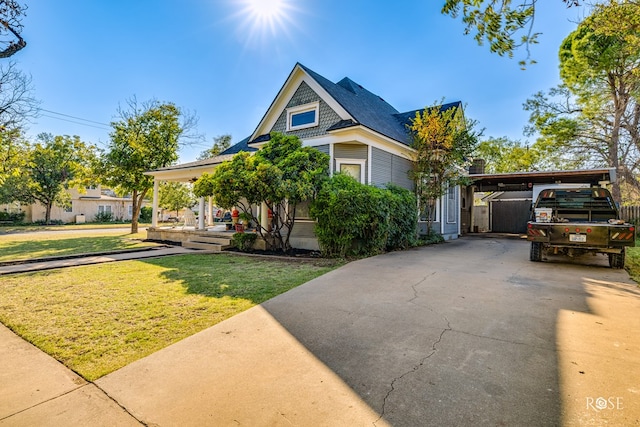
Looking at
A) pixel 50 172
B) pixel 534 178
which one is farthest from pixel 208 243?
pixel 50 172

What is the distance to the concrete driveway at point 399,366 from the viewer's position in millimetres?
1985

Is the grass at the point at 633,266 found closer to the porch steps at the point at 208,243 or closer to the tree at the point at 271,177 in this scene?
the tree at the point at 271,177

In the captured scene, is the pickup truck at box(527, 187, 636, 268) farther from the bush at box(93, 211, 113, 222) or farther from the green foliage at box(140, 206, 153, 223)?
the bush at box(93, 211, 113, 222)

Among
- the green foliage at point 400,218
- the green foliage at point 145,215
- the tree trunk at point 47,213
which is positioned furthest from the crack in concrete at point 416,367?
the green foliage at point 145,215

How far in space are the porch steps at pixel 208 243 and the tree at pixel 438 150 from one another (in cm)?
803

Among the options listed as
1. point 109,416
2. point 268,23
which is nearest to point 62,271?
point 109,416

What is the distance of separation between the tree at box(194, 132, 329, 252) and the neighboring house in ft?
95.9

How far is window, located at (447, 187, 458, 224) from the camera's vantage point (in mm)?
15447

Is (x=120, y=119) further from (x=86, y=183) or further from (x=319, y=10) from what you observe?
(x=319, y=10)

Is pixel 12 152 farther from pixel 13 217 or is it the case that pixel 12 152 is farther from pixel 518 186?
pixel 518 186

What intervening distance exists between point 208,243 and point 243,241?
1.85m

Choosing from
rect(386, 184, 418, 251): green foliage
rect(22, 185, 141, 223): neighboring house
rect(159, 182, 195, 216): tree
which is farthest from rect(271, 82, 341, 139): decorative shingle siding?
rect(22, 185, 141, 223): neighboring house

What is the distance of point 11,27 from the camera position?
234 inches

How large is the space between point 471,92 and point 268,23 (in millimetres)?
10598
